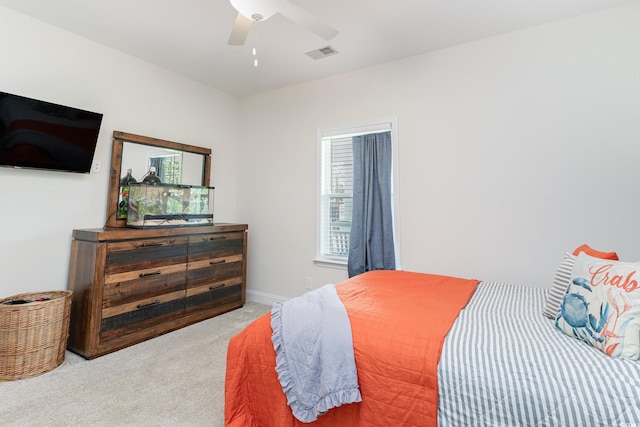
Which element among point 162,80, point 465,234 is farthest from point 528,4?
point 162,80

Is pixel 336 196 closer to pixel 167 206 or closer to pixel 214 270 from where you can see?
pixel 214 270

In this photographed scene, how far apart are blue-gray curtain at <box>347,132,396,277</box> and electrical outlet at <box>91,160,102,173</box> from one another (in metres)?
2.47

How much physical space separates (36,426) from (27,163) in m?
1.84

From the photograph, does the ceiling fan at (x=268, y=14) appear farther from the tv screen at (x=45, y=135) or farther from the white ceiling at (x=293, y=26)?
the tv screen at (x=45, y=135)

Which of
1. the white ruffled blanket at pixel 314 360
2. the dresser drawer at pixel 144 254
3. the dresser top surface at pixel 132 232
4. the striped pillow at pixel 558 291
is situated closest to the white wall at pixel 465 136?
the dresser top surface at pixel 132 232

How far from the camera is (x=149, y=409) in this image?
5.60 feet

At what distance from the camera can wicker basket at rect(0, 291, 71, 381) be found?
1.97 metres

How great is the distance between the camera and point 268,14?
1651 mm

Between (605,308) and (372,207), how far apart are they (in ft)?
6.83

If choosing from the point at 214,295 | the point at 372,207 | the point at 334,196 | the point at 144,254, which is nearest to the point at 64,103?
the point at 144,254

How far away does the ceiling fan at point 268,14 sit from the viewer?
1.55m

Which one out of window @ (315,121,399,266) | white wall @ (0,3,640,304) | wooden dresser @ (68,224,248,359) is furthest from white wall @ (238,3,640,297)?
wooden dresser @ (68,224,248,359)

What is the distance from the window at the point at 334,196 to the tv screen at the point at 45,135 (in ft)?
7.22

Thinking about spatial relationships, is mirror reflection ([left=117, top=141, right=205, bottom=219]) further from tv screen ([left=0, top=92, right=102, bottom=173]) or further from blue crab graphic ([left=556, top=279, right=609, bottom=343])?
blue crab graphic ([left=556, top=279, right=609, bottom=343])
